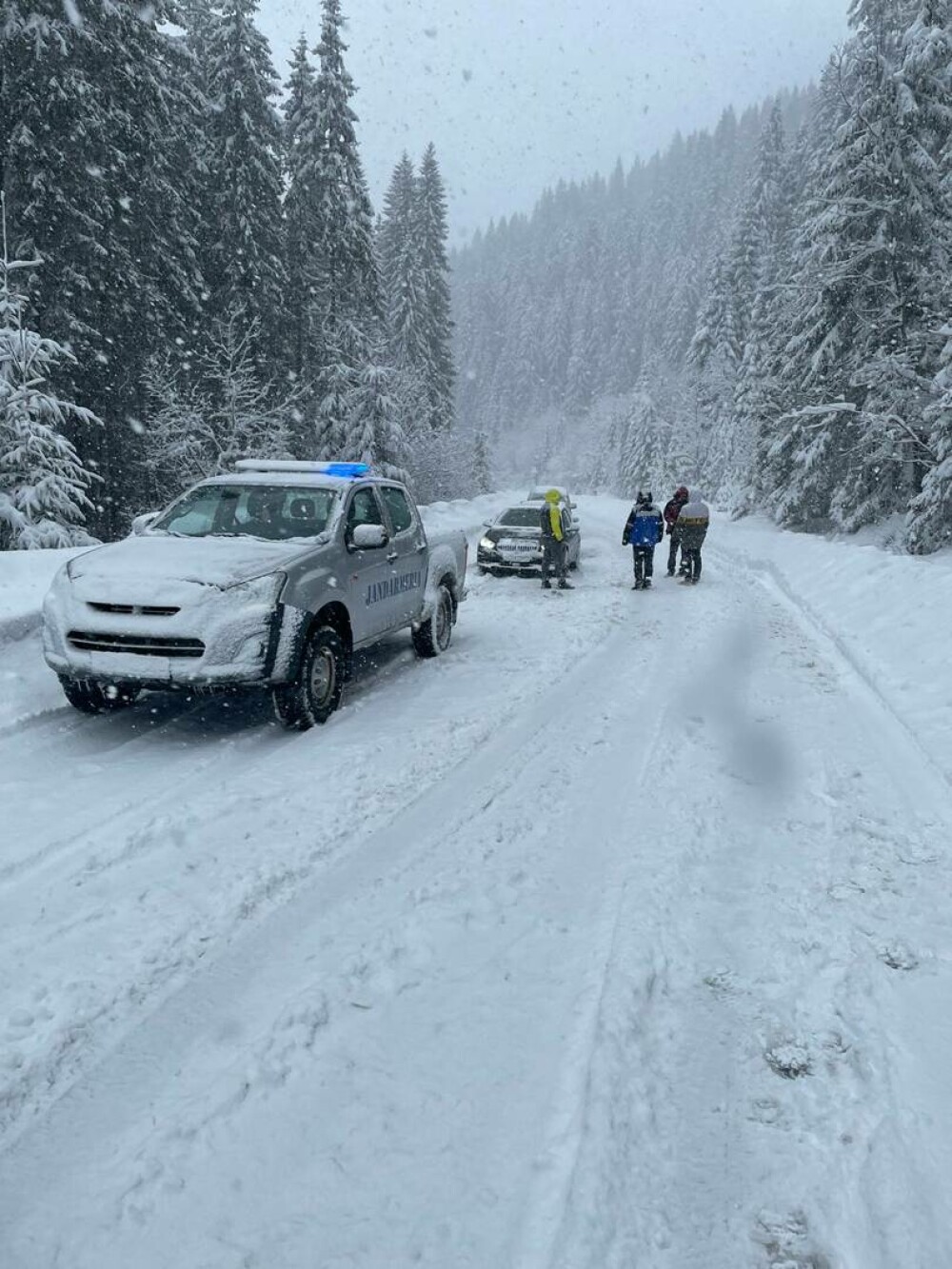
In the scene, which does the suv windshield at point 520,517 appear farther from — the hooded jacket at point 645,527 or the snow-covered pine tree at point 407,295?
the snow-covered pine tree at point 407,295

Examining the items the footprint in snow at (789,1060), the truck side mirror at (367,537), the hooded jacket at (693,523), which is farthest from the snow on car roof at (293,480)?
the hooded jacket at (693,523)

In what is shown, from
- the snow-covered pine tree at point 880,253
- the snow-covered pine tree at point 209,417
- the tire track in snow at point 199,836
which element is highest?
the snow-covered pine tree at point 880,253

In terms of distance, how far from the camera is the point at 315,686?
6473mm

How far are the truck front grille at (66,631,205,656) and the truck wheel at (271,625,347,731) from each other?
2.35 ft

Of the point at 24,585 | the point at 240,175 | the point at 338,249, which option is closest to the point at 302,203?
the point at 338,249

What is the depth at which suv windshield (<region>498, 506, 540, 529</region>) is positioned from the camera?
1742 centimetres

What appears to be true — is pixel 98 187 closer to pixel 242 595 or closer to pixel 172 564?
pixel 172 564

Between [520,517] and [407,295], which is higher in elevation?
[407,295]

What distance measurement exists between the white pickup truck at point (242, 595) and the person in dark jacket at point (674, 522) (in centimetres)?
933

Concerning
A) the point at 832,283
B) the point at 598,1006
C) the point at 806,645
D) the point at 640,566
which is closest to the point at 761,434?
the point at 832,283

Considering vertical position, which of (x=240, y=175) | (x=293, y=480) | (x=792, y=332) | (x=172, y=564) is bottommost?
(x=172, y=564)

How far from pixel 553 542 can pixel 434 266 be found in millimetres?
40960

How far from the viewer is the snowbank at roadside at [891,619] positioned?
7145mm

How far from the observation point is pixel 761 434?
29609mm
